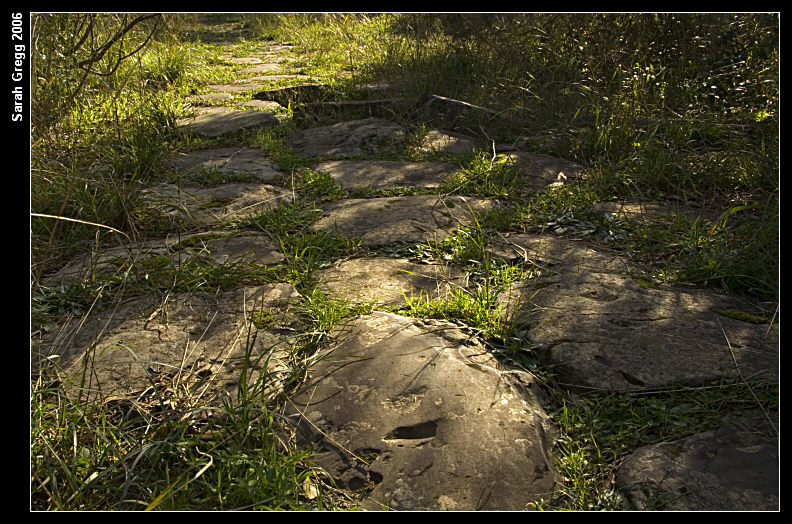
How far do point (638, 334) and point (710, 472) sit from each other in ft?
1.95

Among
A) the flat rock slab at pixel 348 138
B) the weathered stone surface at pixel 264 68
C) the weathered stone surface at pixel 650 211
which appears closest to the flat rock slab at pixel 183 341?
the weathered stone surface at pixel 650 211

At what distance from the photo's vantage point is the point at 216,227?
279cm

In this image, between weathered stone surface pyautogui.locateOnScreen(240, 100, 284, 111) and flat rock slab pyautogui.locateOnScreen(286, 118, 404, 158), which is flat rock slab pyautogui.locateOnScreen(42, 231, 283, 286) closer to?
flat rock slab pyautogui.locateOnScreen(286, 118, 404, 158)

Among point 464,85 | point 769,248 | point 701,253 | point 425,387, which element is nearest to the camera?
point 425,387

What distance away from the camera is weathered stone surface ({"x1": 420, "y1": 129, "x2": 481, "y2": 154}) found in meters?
4.13

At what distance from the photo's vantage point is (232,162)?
3.79 meters

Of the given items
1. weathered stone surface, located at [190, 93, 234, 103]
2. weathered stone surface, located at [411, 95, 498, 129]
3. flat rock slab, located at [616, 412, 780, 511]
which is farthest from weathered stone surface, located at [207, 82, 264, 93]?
flat rock slab, located at [616, 412, 780, 511]

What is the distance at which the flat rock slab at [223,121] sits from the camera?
4.38 m

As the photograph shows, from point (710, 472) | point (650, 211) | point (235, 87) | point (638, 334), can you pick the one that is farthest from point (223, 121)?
point (710, 472)

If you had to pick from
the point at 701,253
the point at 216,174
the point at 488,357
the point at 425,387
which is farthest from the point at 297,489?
the point at 216,174

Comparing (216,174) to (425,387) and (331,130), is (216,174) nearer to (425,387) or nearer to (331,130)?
(331,130)

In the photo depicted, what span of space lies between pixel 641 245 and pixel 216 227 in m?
1.88

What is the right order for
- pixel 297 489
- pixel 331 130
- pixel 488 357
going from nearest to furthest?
pixel 297 489
pixel 488 357
pixel 331 130

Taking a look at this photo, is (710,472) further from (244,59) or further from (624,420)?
(244,59)
